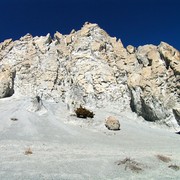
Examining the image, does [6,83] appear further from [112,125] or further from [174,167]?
[174,167]

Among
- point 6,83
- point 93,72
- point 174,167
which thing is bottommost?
point 174,167

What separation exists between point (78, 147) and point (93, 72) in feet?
75.8

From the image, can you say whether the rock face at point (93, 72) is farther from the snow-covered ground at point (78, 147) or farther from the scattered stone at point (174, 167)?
the scattered stone at point (174, 167)

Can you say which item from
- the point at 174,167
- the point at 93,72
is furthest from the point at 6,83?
the point at 174,167

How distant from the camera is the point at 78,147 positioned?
19797 millimetres

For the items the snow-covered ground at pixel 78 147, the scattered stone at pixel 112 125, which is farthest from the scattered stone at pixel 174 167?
the scattered stone at pixel 112 125

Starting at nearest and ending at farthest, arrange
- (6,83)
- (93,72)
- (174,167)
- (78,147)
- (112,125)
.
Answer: (174,167)
(78,147)
(112,125)
(93,72)
(6,83)

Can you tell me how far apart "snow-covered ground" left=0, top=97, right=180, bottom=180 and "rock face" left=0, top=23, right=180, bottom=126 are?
3281mm

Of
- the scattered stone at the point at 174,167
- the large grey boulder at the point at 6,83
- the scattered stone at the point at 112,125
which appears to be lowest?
the scattered stone at the point at 174,167

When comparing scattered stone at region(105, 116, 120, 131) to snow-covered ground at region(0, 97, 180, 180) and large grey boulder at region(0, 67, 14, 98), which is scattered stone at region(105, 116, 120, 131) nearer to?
snow-covered ground at region(0, 97, 180, 180)

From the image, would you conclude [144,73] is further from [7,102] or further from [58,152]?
[58,152]

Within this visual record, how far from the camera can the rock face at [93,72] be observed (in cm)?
3362

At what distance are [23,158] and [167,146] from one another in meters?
11.5

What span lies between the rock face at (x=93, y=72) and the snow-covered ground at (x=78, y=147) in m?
3.28
